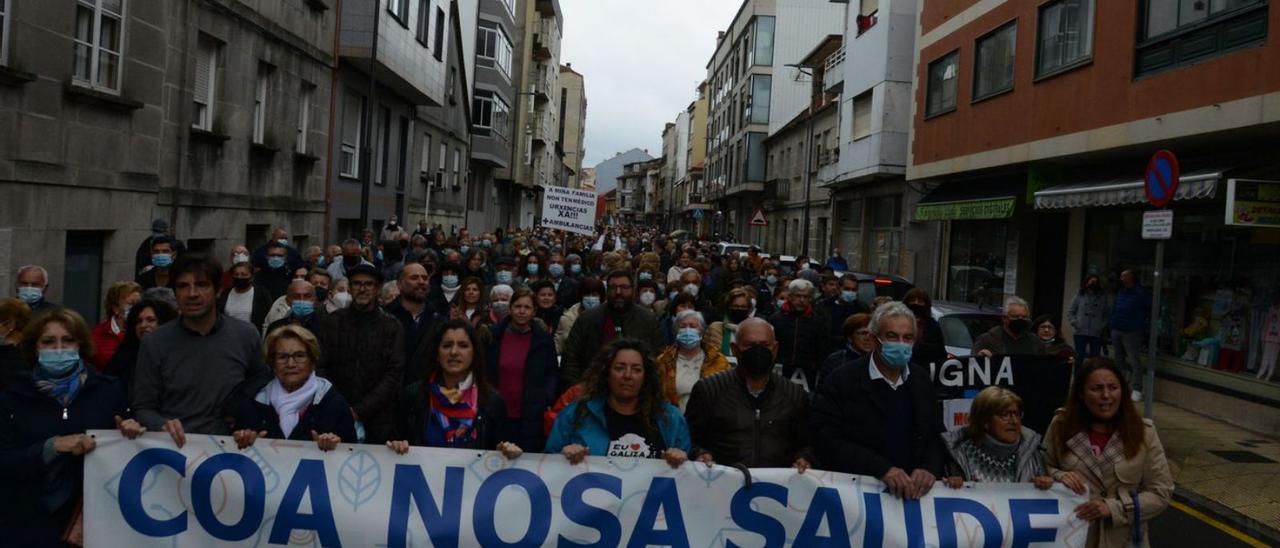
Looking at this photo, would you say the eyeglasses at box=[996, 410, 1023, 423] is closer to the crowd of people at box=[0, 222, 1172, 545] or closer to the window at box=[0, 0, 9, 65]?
the crowd of people at box=[0, 222, 1172, 545]

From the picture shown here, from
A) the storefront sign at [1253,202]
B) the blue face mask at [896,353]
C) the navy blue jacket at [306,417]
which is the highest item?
the storefront sign at [1253,202]

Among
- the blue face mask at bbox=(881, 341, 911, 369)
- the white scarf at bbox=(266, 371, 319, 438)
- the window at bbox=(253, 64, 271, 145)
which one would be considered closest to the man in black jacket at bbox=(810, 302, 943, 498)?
the blue face mask at bbox=(881, 341, 911, 369)

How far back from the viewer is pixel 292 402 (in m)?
4.75

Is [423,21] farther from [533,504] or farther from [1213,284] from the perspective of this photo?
[533,504]

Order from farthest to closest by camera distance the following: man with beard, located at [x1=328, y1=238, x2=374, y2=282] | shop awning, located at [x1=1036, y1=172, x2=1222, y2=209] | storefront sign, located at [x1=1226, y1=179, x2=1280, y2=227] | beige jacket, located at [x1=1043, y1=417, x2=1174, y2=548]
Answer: man with beard, located at [x1=328, y1=238, x2=374, y2=282]
shop awning, located at [x1=1036, y1=172, x2=1222, y2=209]
storefront sign, located at [x1=1226, y1=179, x2=1280, y2=227]
beige jacket, located at [x1=1043, y1=417, x2=1174, y2=548]

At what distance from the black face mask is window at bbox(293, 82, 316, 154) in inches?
606

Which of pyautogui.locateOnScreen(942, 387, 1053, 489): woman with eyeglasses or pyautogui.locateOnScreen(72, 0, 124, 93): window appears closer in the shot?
pyautogui.locateOnScreen(942, 387, 1053, 489): woman with eyeglasses

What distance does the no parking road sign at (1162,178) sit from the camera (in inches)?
377

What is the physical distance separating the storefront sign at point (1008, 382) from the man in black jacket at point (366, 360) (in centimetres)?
410

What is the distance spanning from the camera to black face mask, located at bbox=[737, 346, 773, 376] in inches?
193

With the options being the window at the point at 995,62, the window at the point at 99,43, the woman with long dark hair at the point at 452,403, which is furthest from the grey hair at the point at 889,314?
the window at the point at 995,62

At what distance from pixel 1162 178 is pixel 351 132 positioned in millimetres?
16880

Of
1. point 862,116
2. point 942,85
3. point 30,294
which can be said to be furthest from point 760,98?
point 30,294

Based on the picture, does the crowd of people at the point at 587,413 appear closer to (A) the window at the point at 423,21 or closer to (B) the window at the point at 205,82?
(B) the window at the point at 205,82
